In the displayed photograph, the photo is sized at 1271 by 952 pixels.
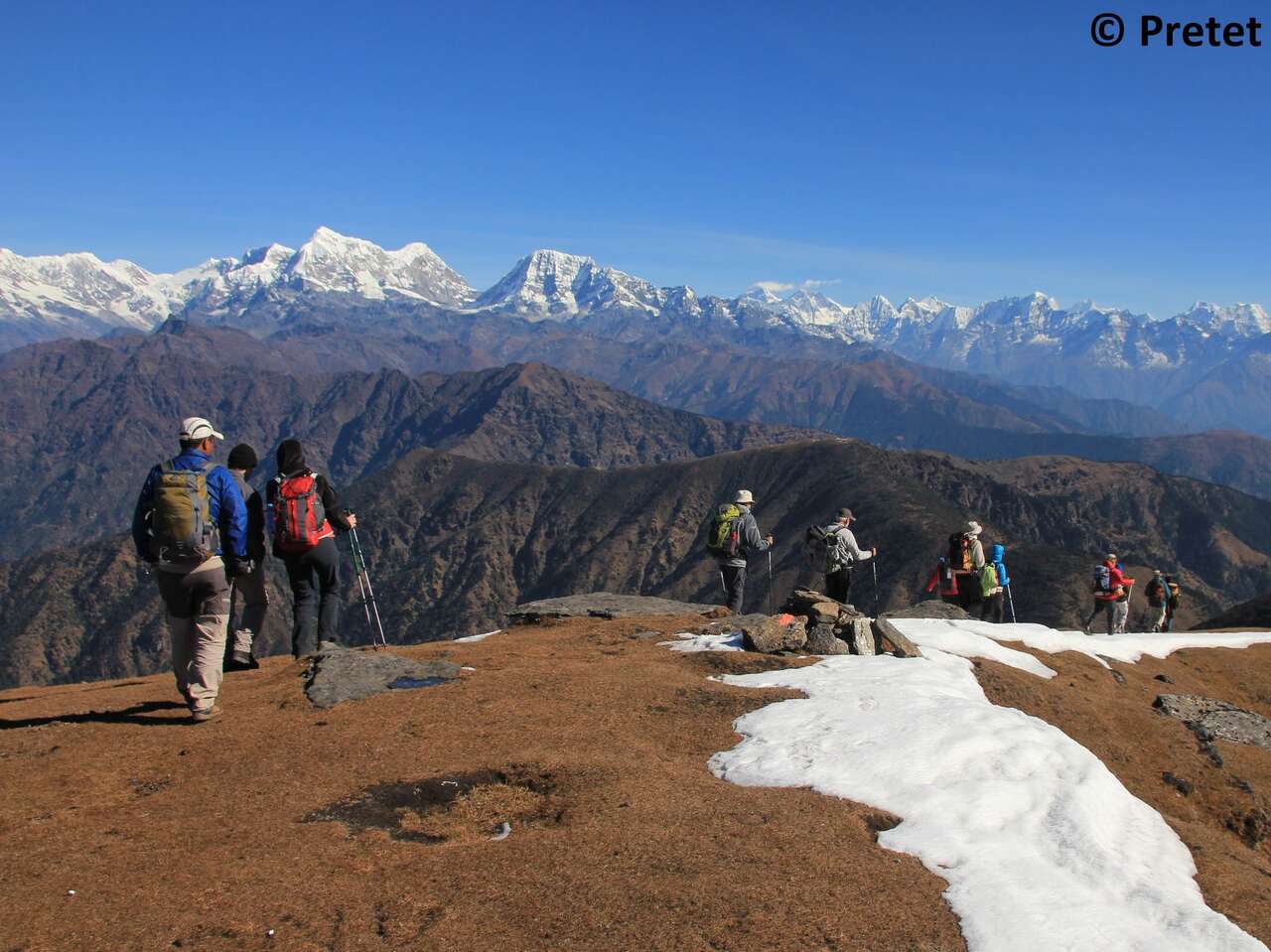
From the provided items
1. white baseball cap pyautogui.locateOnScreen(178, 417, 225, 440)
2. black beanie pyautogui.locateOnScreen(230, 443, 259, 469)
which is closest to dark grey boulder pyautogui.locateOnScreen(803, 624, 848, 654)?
black beanie pyautogui.locateOnScreen(230, 443, 259, 469)

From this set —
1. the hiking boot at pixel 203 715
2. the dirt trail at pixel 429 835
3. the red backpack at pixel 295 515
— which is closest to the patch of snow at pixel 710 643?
the dirt trail at pixel 429 835

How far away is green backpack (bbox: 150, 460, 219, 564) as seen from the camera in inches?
461

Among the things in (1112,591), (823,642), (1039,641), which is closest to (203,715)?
(823,642)

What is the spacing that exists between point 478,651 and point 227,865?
981cm

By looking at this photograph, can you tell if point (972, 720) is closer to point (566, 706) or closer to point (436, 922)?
point (566, 706)

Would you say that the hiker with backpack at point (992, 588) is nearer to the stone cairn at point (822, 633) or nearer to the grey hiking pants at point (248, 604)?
the stone cairn at point (822, 633)

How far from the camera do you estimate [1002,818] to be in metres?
10.2

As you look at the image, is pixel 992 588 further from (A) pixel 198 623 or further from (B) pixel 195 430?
(B) pixel 195 430

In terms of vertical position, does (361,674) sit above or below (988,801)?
above

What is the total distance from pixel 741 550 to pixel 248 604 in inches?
468

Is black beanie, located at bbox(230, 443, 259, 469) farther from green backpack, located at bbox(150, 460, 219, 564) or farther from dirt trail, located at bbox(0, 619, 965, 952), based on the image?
dirt trail, located at bbox(0, 619, 965, 952)

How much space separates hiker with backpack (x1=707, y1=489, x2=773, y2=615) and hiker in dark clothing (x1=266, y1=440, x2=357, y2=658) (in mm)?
9511

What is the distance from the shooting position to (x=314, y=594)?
635 inches

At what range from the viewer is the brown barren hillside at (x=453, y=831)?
7.33 metres
